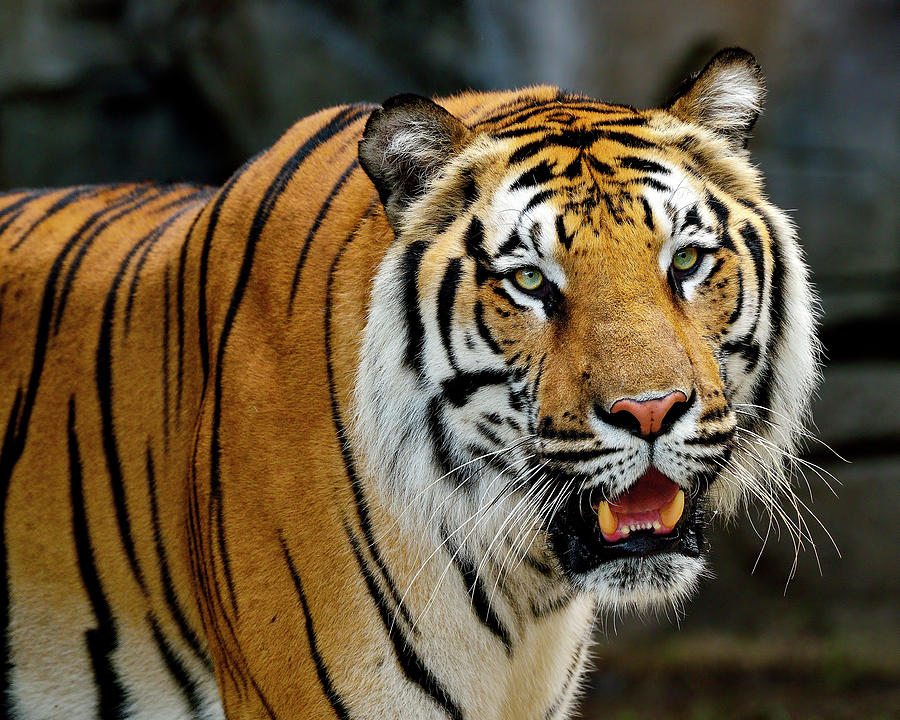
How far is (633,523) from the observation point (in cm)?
160

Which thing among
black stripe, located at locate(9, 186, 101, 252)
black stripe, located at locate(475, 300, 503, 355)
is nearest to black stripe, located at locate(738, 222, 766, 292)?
black stripe, located at locate(475, 300, 503, 355)

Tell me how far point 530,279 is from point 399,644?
630 millimetres

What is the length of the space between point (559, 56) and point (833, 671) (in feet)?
9.74

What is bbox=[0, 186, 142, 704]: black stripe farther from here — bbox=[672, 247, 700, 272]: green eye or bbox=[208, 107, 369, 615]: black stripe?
bbox=[672, 247, 700, 272]: green eye

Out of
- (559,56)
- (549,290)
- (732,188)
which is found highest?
(559,56)

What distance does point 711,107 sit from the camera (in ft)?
5.94

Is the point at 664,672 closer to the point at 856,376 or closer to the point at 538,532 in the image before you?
the point at 856,376

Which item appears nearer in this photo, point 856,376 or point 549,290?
point 549,290

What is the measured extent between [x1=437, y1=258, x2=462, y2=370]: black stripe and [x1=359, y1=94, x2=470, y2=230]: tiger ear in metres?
0.14

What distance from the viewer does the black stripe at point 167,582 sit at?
2.00 metres

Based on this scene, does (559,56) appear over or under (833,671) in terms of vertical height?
over

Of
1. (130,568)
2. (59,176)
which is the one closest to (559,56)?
(59,176)

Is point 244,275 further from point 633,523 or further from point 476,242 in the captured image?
point 633,523

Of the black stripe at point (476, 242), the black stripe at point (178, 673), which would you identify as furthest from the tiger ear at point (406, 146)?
the black stripe at point (178, 673)
